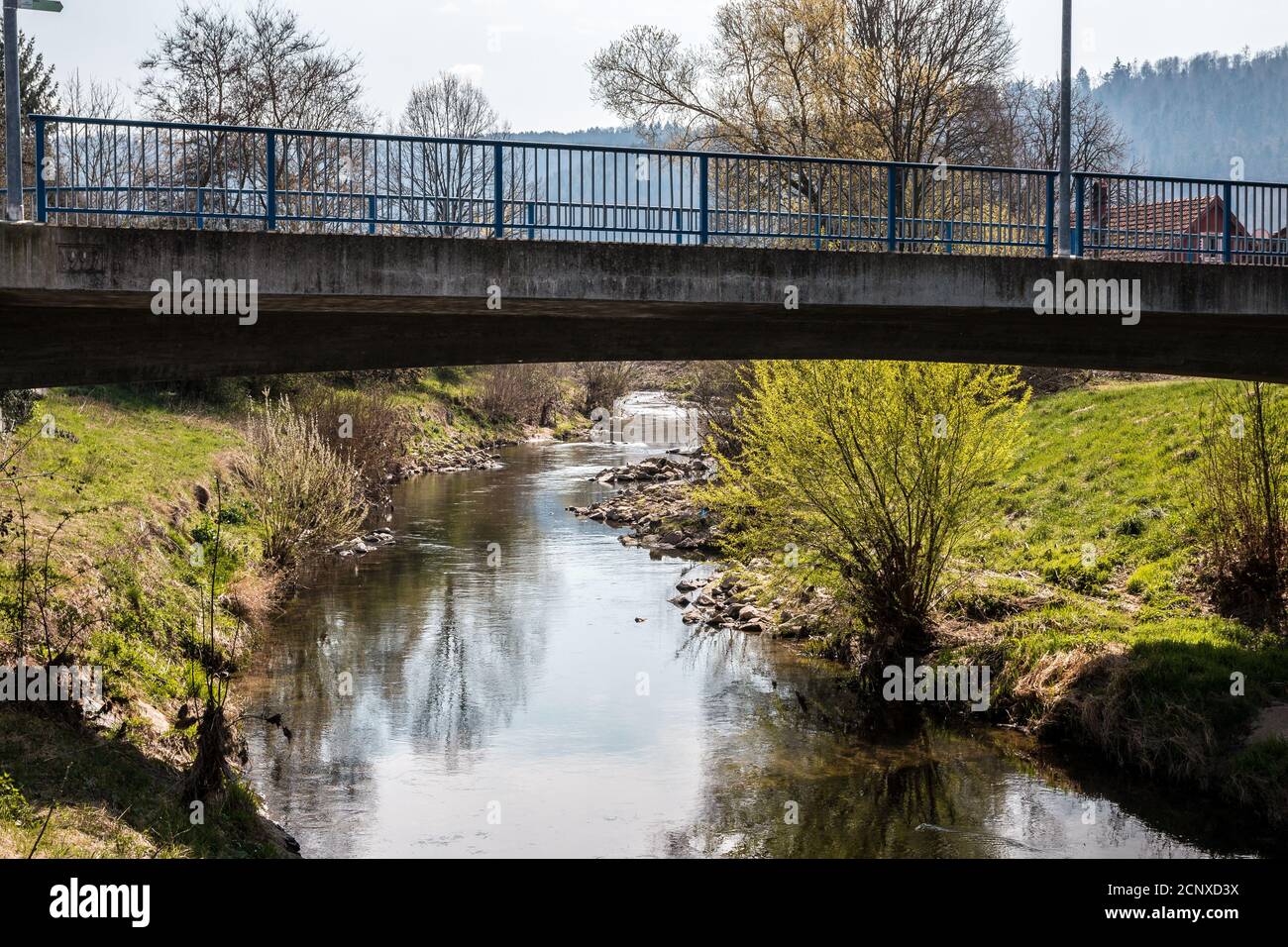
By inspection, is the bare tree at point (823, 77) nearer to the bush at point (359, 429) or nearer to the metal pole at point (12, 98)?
the bush at point (359, 429)

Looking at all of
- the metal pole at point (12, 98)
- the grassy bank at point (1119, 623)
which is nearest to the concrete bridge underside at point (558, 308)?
the metal pole at point (12, 98)

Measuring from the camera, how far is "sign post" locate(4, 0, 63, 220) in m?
11.3

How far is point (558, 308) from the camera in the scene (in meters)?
14.2

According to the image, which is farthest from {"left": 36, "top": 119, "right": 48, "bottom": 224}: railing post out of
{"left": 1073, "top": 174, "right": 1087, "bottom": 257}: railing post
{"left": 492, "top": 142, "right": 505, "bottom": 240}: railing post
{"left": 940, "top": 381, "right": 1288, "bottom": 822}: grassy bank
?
{"left": 940, "top": 381, "right": 1288, "bottom": 822}: grassy bank

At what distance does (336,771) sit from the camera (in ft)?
52.2

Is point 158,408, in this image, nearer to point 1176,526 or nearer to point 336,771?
point 336,771

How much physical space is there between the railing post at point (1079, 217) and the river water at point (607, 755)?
22.0 ft

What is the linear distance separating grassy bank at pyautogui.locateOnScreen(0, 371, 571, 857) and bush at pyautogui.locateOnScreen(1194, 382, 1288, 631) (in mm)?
14755

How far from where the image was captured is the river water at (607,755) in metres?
14.3

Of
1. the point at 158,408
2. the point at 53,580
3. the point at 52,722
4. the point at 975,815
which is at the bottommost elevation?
the point at 975,815

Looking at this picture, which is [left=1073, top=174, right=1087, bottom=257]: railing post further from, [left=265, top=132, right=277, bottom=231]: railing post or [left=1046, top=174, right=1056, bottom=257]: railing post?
[left=265, top=132, right=277, bottom=231]: railing post

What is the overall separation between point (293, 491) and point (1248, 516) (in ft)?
56.1
